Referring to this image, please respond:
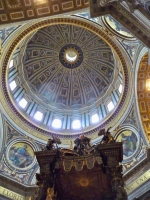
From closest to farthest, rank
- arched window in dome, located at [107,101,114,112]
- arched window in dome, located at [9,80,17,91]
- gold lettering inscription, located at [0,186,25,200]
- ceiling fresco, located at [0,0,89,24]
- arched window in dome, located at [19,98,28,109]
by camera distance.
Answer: ceiling fresco, located at [0,0,89,24] → gold lettering inscription, located at [0,186,25,200] → arched window in dome, located at [9,80,17,91] → arched window in dome, located at [107,101,114,112] → arched window in dome, located at [19,98,28,109]

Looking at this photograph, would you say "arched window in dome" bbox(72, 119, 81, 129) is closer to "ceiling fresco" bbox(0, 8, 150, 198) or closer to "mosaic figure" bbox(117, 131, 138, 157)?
"ceiling fresco" bbox(0, 8, 150, 198)

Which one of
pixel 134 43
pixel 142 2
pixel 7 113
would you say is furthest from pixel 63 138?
pixel 142 2

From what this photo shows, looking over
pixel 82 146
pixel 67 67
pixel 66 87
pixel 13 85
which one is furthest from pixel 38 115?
pixel 82 146

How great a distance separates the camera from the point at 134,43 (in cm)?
1420

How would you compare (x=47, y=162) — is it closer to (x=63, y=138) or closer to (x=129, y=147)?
(x=129, y=147)

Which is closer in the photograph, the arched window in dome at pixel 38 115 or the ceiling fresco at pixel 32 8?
the ceiling fresco at pixel 32 8

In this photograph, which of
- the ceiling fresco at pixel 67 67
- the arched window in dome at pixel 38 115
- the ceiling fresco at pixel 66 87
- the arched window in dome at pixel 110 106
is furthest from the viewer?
the ceiling fresco at pixel 67 67

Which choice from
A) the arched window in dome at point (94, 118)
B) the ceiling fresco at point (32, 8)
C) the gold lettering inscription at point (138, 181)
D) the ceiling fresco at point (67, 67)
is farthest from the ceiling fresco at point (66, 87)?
the ceiling fresco at point (32, 8)

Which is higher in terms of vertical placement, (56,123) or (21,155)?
(56,123)

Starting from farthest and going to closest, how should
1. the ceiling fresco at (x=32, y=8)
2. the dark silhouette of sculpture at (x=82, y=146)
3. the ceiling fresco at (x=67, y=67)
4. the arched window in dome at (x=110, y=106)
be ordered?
the ceiling fresco at (x=67, y=67) < the arched window in dome at (x=110, y=106) < the ceiling fresco at (x=32, y=8) < the dark silhouette of sculpture at (x=82, y=146)

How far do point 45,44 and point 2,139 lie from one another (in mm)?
9381

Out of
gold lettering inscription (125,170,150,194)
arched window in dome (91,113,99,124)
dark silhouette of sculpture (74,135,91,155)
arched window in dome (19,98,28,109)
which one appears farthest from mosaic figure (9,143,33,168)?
dark silhouette of sculpture (74,135,91,155)

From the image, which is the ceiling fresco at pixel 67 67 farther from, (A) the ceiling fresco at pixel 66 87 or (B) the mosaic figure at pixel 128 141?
(B) the mosaic figure at pixel 128 141

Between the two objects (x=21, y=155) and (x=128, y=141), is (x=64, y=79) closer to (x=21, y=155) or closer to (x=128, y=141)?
(x=21, y=155)
